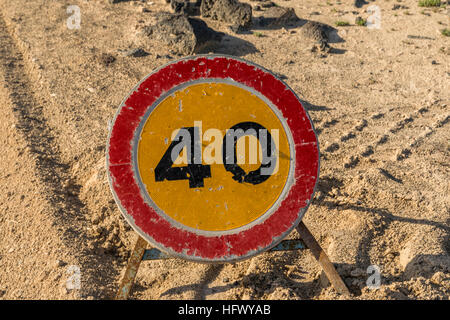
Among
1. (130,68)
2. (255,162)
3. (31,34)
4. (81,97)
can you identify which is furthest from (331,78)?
(31,34)

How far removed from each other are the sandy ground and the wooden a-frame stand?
0.39 feet

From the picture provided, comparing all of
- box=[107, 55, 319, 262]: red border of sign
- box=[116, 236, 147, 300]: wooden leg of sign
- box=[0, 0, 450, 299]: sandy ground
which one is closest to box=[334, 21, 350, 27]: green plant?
box=[0, 0, 450, 299]: sandy ground

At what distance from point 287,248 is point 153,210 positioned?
2.91 ft

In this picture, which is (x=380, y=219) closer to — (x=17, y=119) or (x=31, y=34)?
(x=17, y=119)

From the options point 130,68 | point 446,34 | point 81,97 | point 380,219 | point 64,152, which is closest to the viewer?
point 380,219

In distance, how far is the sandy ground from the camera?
2.78m

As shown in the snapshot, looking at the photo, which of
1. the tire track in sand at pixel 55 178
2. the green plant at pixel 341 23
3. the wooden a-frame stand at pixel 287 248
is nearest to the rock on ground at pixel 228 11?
the green plant at pixel 341 23

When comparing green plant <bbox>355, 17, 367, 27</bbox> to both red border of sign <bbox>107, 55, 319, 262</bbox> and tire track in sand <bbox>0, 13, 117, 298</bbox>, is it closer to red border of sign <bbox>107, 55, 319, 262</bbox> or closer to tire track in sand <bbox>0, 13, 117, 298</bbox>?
tire track in sand <bbox>0, 13, 117, 298</bbox>

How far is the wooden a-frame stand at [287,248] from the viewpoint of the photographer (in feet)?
7.83

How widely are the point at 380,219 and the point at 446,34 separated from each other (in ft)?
15.7

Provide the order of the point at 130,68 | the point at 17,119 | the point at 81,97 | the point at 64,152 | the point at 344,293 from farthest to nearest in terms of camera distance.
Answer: the point at 130,68
the point at 81,97
the point at 17,119
the point at 64,152
the point at 344,293

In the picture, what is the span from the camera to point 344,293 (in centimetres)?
257

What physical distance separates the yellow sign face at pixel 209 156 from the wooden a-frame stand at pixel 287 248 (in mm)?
293

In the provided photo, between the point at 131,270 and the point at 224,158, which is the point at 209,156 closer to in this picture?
the point at 224,158
